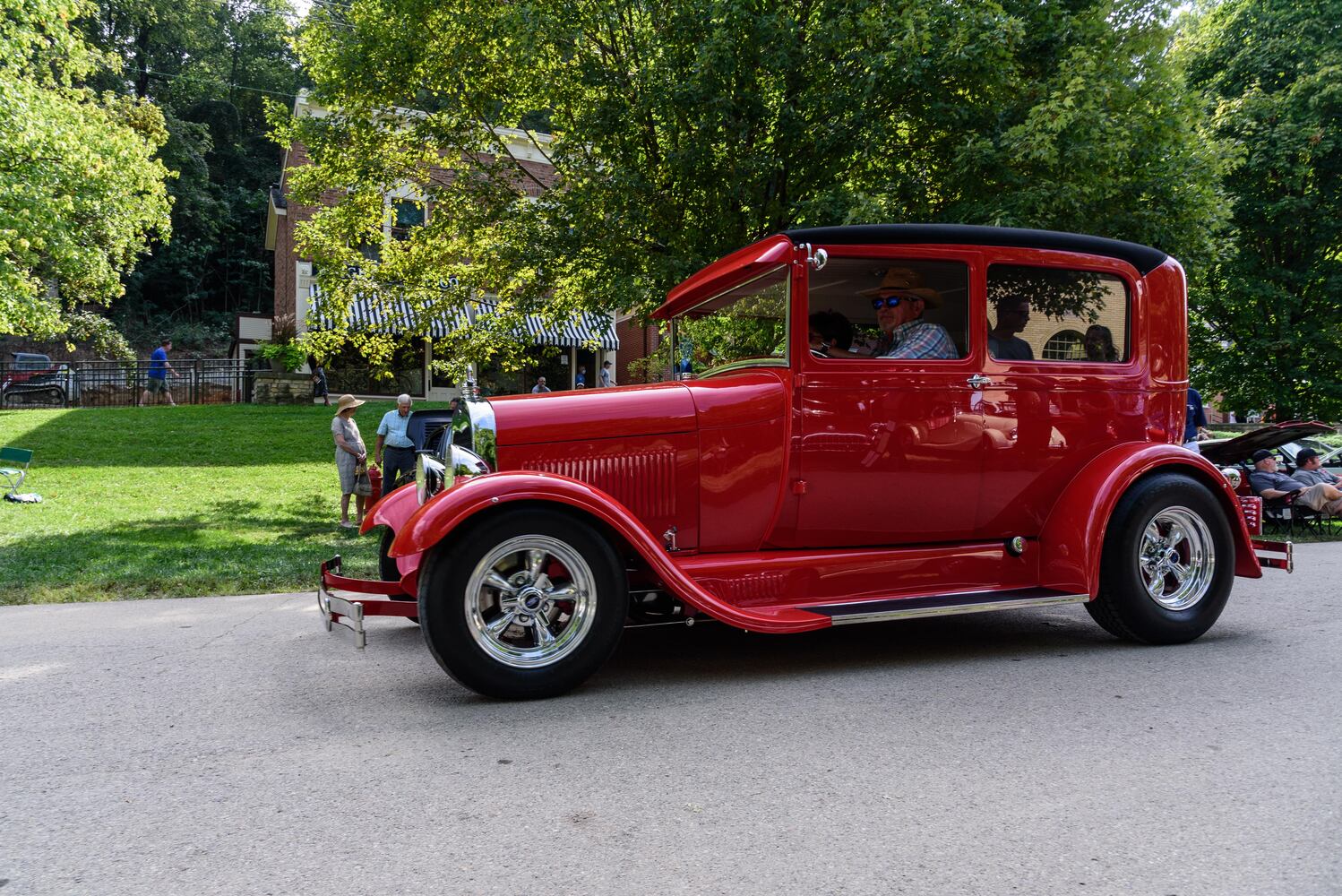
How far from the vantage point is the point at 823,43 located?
909 cm

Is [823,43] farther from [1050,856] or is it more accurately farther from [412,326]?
[1050,856]

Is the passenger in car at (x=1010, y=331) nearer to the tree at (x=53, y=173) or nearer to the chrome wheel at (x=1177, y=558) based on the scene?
the chrome wheel at (x=1177, y=558)

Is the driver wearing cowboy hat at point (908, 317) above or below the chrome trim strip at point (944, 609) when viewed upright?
above

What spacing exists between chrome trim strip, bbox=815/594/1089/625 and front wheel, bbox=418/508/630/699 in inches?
44.2

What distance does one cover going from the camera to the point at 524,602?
4195 millimetres

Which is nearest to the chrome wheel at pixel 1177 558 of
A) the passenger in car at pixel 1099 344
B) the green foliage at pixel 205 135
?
the passenger in car at pixel 1099 344

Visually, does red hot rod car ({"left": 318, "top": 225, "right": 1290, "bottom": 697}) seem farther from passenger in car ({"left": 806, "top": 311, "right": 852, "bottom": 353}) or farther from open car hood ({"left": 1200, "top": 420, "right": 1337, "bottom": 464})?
open car hood ({"left": 1200, "top": 420, "right": 1337, "bottom": 464})

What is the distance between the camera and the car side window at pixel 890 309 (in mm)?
4988

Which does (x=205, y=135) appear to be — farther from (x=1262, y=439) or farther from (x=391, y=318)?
(x=1262, y=439)

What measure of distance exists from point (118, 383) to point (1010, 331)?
85.7ft

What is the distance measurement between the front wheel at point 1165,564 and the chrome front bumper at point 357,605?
3766 mm

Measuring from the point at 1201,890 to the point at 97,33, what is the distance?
176ft

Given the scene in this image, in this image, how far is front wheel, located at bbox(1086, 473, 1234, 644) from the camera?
5164 millimetres

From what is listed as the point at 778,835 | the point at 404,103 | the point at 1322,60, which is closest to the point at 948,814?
the point at 778,835
